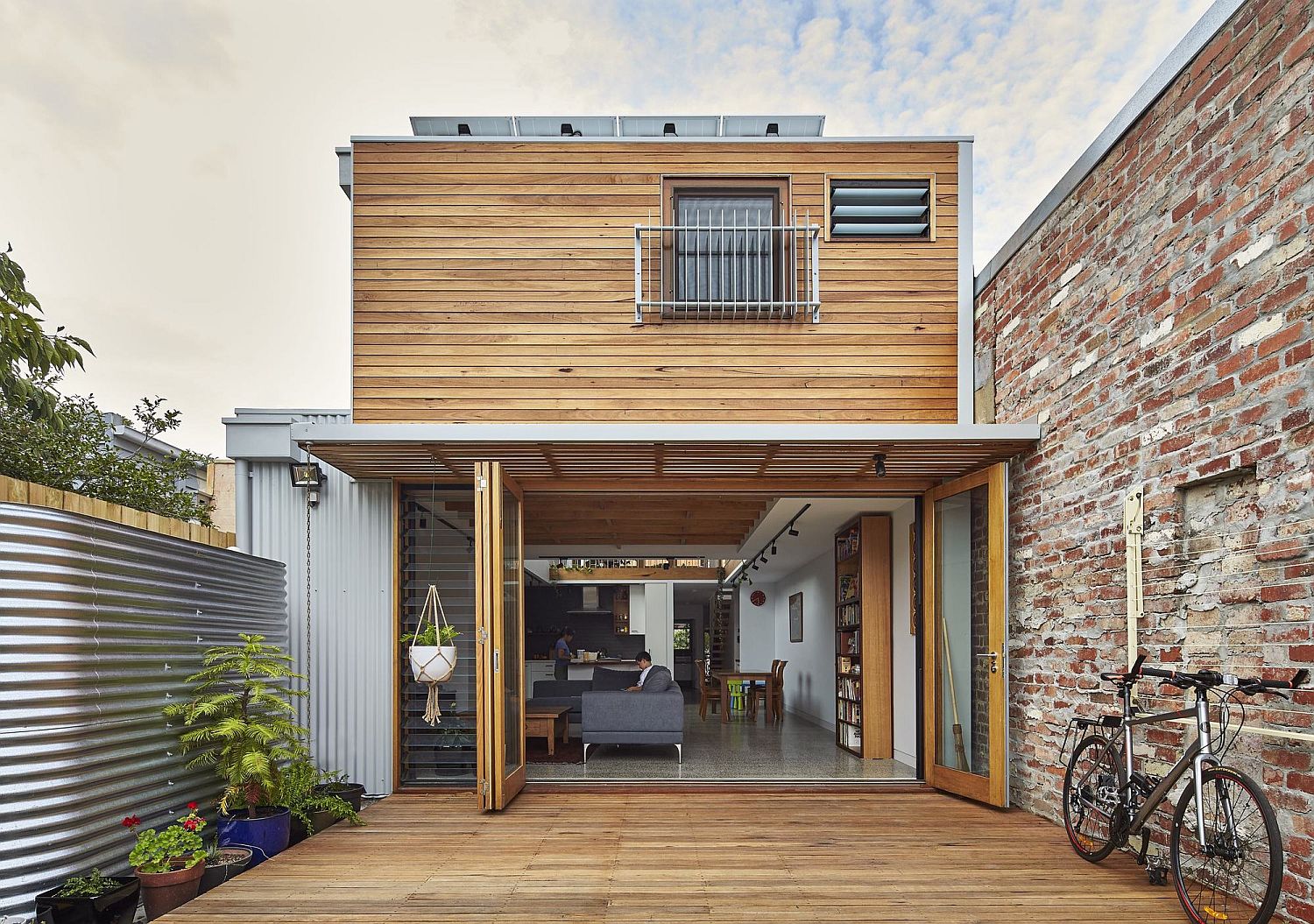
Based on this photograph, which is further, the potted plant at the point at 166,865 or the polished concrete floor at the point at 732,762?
the polished concrete floor at the point at 732,762

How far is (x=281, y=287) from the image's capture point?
1071cm

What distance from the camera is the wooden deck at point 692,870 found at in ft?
13.9

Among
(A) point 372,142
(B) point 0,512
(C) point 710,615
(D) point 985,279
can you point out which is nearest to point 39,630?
(B) point 0,512

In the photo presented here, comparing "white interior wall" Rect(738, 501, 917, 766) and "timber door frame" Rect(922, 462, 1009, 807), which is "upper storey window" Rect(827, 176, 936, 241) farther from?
"white interior wall" Rect(738, 501, 917, 766)

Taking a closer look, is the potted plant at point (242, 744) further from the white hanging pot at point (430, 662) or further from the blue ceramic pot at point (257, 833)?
the white hanging pot at point (430, 662)

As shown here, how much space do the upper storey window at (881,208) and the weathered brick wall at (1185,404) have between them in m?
1.00

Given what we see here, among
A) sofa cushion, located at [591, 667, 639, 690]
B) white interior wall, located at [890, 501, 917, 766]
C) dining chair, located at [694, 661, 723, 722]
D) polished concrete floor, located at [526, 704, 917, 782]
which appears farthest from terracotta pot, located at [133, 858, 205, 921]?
dining chair, located at [694, 661, 723, 722]

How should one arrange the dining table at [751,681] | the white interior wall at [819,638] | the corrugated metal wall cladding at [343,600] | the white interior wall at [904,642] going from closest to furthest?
the corrugated metal wall cladding at [343,600]
the white interior wall at [904,642]
the white interior wall at [819,638]
the dining table at [751,681]

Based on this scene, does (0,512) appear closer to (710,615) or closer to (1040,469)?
(1040,469)

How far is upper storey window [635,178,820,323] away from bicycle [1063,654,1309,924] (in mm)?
3714

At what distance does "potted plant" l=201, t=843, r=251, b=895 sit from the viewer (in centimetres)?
484

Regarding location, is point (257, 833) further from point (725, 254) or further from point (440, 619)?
point (725, 254)

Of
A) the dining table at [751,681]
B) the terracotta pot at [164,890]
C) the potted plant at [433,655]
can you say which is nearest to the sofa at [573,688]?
the dining table at [751,681]

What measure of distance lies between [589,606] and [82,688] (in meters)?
16.6
